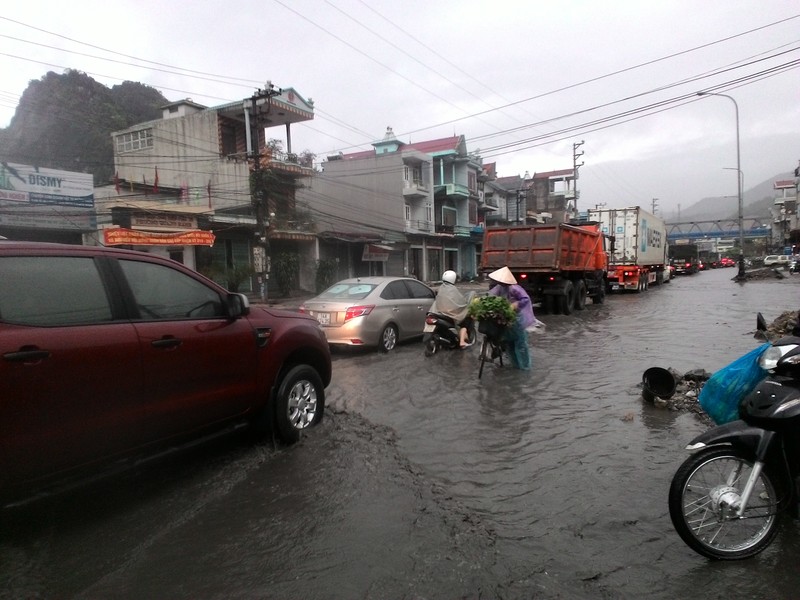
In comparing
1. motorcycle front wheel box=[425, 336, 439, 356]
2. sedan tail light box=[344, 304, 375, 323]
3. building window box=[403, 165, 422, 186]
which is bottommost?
motorcycle front wheel box=[425, 336, 439, 356]

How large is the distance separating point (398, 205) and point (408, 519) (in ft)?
120

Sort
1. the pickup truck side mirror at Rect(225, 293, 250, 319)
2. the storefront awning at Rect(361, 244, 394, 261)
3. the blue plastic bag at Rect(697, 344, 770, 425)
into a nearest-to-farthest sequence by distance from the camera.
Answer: the blue plastic bag at Rect(697, 344, 770, 425) < the pickup truck side mirror at Rect(225, 293, 250, 319) < the storefront awning at Rect(361, 244, 394, 261)

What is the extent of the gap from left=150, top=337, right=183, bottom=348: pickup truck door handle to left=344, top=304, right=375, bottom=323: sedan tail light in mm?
5529

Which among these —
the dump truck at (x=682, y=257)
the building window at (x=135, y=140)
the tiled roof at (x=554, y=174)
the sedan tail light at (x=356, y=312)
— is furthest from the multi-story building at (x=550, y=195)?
the sedan tail light at (x=356, y=312)

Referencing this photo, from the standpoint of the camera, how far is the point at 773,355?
3125mm

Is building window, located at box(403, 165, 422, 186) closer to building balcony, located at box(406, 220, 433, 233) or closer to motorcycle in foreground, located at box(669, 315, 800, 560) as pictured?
building balcony, located at box(406, 220, 433, 233)

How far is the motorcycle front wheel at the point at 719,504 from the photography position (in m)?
2.99

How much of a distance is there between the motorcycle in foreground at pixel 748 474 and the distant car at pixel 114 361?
310cm

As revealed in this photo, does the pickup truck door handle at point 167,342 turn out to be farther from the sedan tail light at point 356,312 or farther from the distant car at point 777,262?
the distant car at point 777,262

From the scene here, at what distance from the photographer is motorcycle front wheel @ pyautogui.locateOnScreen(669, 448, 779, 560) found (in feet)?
9.81

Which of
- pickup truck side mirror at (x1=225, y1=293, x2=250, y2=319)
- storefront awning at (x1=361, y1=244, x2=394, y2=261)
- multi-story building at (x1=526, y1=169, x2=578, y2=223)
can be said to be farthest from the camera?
multi-story building at (x1=526, y1=169, x2=578, y2=223)

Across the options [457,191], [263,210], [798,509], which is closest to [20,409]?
[798,509]

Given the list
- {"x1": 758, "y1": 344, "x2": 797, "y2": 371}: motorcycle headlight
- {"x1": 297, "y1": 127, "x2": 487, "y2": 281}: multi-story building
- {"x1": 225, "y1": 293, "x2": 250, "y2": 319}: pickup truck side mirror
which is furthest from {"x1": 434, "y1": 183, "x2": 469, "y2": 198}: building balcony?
{"x1": 758, "y1": 344, "x2": 797, "y2": 371}: motorcycle headlight

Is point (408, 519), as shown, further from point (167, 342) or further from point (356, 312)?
point (356, 312)
